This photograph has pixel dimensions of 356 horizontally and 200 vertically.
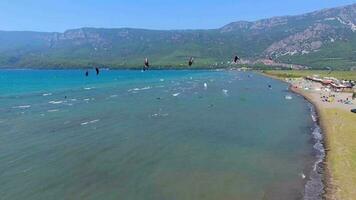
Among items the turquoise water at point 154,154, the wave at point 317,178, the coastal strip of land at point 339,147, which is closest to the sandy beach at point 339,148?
the coastal strip of land at point 339,147

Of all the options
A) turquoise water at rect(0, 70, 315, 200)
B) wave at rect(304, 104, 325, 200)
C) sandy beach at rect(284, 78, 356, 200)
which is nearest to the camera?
wave at rect(304, 104, 325, 200)

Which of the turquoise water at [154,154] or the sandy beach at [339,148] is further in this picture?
the turquoise water at [154,154]

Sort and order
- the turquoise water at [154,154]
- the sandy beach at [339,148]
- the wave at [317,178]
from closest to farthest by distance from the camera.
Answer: the wave at [317,178] → the sandy beach at [339,148] → the turquoise water at [154,154]

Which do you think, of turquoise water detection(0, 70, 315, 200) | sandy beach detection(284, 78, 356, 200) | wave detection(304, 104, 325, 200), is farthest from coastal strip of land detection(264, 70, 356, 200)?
turquoise water detection(0, 70, 315, 200)

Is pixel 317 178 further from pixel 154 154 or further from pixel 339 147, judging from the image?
pixel 154 154

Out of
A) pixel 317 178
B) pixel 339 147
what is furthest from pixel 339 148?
pixel 317 178

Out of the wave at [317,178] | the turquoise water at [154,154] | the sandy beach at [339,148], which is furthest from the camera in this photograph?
the turquoise water at [154,154]

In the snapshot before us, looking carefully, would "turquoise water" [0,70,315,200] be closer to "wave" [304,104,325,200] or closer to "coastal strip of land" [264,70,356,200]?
"wave" [304,104,325,200]

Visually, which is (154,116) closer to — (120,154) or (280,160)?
(120,154)

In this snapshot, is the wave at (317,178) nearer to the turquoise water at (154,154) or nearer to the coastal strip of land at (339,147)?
the coastal strip of land at (339,147)
